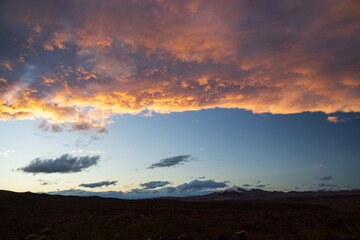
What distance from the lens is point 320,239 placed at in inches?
382

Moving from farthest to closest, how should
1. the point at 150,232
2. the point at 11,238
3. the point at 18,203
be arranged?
the point at 18,203
the point at 11,238
the point at 150,232

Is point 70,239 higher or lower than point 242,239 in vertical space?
higher

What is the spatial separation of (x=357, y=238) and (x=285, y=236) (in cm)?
330

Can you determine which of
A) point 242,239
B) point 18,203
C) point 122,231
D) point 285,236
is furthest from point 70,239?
point 18,203

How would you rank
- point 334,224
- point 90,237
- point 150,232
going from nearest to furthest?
1. point 90,237
2. point 150,232
3. point 334,224

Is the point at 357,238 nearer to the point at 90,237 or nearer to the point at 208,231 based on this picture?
the point at 208,231

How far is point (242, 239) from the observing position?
427 inches

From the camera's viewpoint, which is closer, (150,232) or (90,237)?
(90,237)

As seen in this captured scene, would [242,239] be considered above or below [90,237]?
below

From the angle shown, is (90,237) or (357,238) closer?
(90,237)

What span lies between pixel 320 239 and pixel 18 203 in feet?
115

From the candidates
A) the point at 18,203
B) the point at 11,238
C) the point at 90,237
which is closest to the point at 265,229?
the point at 90,237

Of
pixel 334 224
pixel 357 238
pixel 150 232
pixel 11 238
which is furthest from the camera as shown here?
pixel 334 224

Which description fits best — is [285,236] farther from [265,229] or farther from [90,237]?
[90,237]
